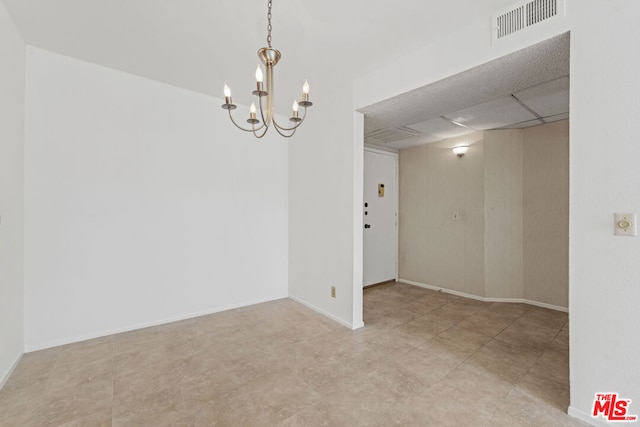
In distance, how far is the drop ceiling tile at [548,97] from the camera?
2556 millimetres

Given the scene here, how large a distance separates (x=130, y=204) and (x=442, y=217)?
4392 millimetres

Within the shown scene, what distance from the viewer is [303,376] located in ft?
6.98

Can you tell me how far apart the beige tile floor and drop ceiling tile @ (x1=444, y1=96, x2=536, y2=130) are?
2476 millimetres

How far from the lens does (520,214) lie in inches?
157

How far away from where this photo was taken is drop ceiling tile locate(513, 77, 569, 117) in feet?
8.39

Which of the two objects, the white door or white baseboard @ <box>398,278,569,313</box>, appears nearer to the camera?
white baseboard @ <box>398,278,569,313</box>

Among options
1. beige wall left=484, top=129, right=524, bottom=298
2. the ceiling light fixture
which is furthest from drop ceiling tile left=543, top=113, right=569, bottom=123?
the ceiling light fixture

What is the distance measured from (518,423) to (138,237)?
3.57 metres

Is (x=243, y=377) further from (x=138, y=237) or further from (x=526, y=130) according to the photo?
(x=526, y=130)

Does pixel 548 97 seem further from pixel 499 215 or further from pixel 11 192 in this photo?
pixel 11 192
